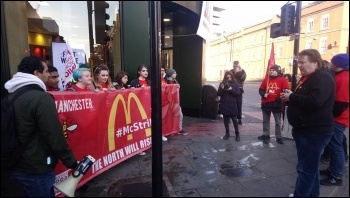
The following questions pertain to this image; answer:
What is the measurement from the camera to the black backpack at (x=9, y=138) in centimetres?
195

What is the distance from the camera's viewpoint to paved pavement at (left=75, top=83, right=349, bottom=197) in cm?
342

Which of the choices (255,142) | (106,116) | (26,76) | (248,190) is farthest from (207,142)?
(26,76)

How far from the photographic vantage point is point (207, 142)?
5828 mm

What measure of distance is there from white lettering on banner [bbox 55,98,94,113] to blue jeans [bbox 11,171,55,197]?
1.07 m

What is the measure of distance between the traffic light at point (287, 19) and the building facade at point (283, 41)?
14682 millimetres

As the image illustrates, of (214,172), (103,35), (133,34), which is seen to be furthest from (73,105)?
(103,35)

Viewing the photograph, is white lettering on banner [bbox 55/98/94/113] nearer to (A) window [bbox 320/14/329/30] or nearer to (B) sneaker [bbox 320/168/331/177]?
(B) sneaker [bbox 320/168/331/177]

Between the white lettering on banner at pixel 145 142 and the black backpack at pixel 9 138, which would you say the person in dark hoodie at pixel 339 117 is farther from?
the black backpack at pixel 9 138

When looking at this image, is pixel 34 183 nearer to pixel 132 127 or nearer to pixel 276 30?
pixel 132 127

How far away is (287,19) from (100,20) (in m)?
4.28

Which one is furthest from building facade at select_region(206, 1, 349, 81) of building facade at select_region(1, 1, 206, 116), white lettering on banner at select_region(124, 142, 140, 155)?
white lettering on banner at select_region(124, 142, 140, 155)

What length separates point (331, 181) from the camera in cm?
360

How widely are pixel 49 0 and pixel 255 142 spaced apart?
521 centimetres

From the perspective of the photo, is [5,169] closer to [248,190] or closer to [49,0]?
[248,190]
